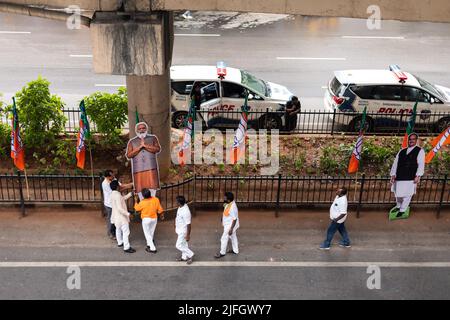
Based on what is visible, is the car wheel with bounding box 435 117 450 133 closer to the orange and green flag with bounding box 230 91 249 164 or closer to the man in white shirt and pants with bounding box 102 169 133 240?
the orange and green flag with bounding box 230 91 249 164

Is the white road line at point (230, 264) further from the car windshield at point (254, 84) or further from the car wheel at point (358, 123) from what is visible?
the car windshield at point (254, 84)

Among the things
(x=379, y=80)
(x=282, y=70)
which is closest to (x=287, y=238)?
(x=379, y=80)

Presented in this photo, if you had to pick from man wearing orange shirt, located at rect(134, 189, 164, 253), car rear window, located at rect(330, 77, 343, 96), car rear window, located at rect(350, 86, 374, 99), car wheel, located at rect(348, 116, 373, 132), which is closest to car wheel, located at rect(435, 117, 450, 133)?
car wheel, located at rect(348, 116, 373, 132)

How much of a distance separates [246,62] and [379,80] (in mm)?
6053

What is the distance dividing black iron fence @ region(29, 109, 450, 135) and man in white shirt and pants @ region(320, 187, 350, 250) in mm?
5206

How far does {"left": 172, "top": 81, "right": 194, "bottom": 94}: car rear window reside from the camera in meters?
17.2

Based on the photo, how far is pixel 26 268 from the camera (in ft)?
38.6

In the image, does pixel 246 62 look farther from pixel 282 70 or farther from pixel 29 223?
pixel 29 223

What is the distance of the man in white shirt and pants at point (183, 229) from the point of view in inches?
452

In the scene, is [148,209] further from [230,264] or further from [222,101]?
[222,101]

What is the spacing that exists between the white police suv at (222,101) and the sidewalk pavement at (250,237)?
13.5 feet

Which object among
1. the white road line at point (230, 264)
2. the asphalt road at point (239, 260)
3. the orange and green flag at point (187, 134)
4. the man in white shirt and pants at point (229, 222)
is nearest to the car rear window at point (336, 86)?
the asphalt road at point (239, 260)

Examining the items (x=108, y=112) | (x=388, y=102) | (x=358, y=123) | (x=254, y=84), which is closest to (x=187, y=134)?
(x=108, y=112)

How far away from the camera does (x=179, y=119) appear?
17.6m
